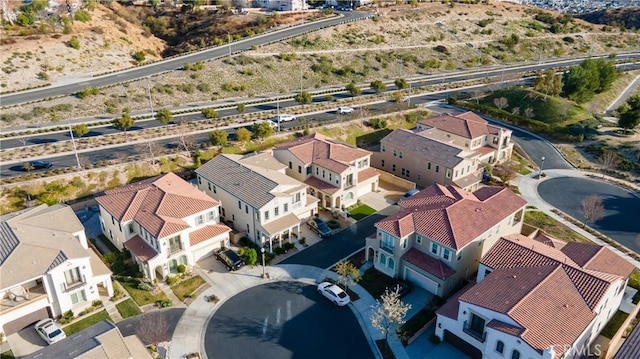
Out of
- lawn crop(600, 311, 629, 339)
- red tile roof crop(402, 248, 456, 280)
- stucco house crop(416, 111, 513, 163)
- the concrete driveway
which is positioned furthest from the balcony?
stucco house crop(416, 111, 513, 163)

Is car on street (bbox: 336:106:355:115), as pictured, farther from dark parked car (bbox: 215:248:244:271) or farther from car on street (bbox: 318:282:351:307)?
car on street (bbox: 318:282:351:307)

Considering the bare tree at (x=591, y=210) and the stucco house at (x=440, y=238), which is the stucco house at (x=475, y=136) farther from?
the stucco house at (x=440, y=238)

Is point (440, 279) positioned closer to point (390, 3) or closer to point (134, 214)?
point (134, 214)

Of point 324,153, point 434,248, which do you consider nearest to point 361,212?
point 324,153

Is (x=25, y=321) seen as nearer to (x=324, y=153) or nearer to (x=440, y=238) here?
(x=440, y=238)

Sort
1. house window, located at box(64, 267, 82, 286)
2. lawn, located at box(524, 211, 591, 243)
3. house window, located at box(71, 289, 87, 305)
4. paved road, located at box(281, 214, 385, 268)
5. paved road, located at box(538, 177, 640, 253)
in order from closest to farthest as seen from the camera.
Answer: house window, located at box(64, 267, 82, 286) < house window, located at box(71, 289, 87, 305) < paved road, located at box(281, 214, 385, 268) < lawn, located at box(524, 211, 591, 243) < paved road, located at box(538, 177, 640, 253)

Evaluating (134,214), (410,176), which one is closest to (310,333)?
(134,214)

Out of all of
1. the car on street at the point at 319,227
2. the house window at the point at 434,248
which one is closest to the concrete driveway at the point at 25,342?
the car on street at the point at 319,227
